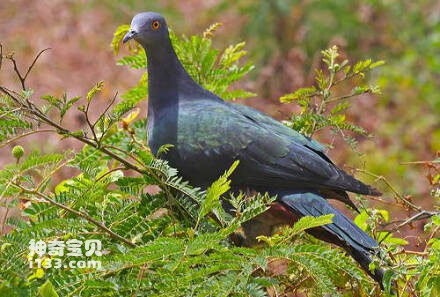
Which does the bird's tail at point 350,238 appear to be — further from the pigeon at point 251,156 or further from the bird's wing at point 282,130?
the bird's wing at point 282,130

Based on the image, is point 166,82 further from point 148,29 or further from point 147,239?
point 147,239

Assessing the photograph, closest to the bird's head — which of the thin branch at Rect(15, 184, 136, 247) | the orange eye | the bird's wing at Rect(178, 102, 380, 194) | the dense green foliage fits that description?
the orange eye

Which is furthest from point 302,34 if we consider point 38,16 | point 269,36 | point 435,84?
point 38,16

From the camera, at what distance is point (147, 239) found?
108 inches

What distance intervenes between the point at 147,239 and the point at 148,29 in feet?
4.27

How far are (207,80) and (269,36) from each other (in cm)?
476

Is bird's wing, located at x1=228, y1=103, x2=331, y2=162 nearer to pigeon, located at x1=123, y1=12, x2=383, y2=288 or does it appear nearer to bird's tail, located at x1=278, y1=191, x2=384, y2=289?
pigeon, located at x1=123, y1=12, x2=383, y2=288

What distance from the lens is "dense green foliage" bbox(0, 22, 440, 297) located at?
7.53ft

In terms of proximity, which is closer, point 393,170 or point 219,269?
point 219,269

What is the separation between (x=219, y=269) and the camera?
2291 millimetres

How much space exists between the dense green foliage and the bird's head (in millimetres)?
814

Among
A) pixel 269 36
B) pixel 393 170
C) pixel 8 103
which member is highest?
pixel 8 103

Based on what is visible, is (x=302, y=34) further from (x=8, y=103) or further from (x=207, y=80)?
(x=8, y=103)

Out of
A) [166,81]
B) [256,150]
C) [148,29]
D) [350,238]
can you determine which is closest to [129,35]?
[148,29]
